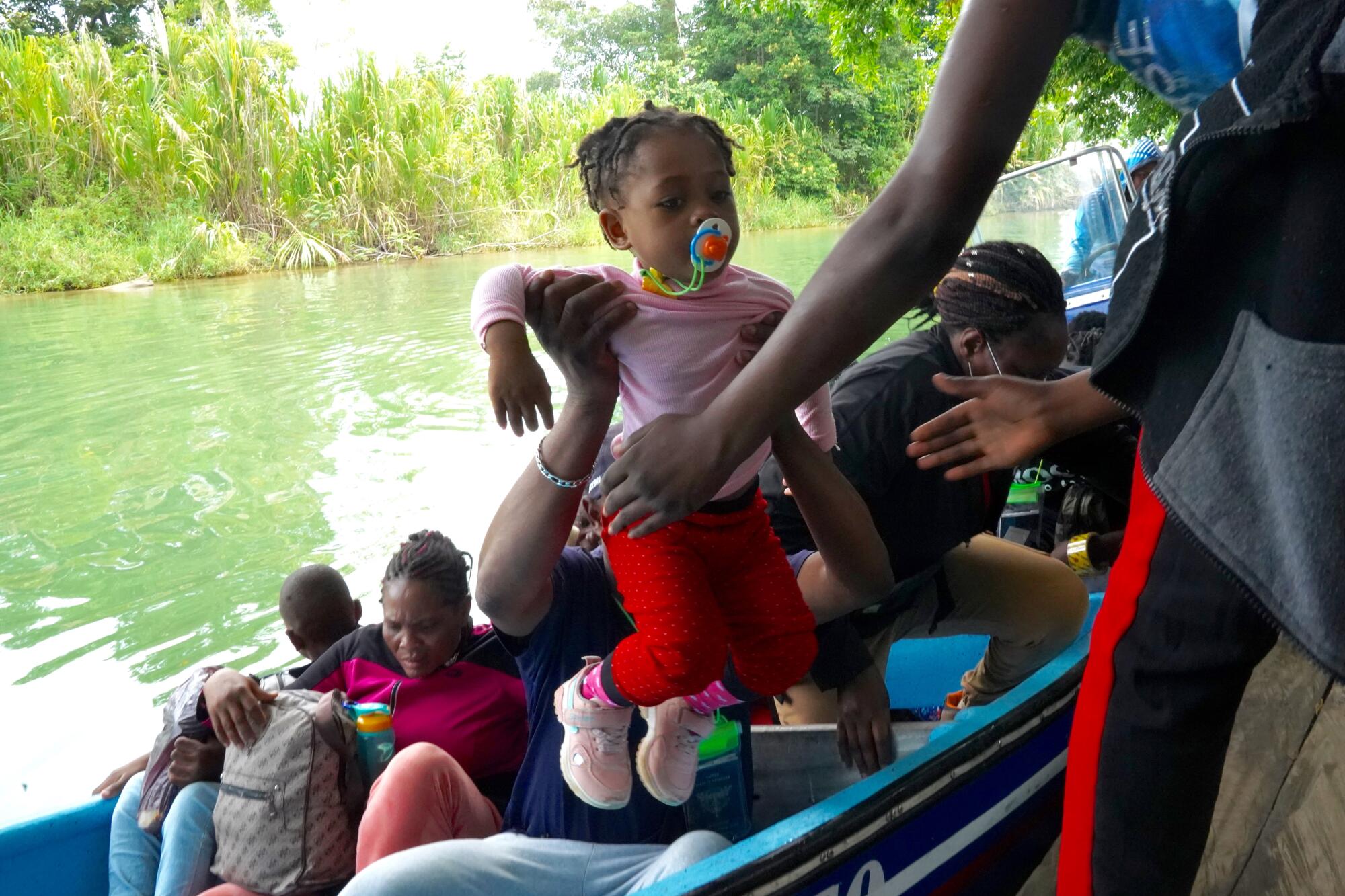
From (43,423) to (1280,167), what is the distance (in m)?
Answer: 8.89

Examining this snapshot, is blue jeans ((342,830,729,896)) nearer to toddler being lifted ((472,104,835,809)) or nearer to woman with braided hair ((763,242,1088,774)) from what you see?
toddler being lifted ((472,104,835,809))

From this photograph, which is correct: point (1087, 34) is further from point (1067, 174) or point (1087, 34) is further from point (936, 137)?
point (1067, 174)

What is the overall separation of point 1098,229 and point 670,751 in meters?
4.24

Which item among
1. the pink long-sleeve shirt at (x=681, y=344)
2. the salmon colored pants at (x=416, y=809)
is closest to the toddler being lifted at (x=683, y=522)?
the pink long-sleeve shirt at (x=681, y=344)

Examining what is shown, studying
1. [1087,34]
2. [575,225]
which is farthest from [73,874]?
[575,225]

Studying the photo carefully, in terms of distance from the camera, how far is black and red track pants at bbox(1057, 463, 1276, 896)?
0.95 metres

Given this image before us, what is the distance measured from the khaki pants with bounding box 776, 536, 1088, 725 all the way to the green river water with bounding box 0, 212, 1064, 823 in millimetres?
2085

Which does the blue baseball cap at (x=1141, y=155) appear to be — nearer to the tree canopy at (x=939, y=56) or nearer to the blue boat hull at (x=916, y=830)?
the tree canopy at (x=939, y=56)

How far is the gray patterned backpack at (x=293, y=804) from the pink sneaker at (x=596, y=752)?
21.8 inches

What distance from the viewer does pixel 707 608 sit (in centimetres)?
148

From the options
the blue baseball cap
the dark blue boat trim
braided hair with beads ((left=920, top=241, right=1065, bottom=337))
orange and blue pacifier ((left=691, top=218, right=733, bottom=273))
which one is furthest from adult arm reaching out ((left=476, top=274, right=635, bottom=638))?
the blue baseball cap

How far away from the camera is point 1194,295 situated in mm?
887

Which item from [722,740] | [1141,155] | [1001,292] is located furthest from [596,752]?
[1141,155]

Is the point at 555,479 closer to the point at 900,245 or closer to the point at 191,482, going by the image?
the point at 900,245
